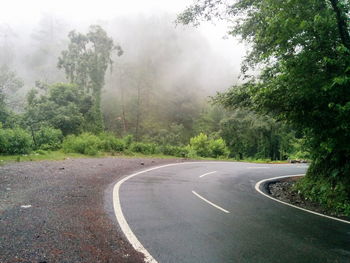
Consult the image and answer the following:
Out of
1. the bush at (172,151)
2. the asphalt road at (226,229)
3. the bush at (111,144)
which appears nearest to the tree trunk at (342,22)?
the asphalt road at (226,229)

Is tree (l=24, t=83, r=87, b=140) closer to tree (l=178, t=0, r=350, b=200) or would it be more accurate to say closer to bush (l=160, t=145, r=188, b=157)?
bush (l=160, t=145, r=188, b=157)

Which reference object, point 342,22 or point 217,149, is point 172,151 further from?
point 342,22

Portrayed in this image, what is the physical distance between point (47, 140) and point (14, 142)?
3.12m

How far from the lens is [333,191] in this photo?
802cm

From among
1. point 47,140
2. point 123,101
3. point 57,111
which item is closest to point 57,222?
point 47,140

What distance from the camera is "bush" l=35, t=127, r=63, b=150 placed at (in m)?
14.9

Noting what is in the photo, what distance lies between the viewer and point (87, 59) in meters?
38.9

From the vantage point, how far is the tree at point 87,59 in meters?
38.6

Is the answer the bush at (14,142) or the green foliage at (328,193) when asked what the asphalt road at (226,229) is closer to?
the green foliage at (328,193)

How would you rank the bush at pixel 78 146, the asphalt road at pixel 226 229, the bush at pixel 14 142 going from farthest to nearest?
the bush at pixel 78 146 < the bush at pixel 14 142 < the asphalt road at pixel 226 229

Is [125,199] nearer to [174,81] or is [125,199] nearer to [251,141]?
[251,141]

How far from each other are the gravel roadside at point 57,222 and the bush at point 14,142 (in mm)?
4817

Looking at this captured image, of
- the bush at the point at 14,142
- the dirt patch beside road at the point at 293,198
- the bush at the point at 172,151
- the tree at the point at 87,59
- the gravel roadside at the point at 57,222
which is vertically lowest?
the dirt patch beside road at the point at 293,198

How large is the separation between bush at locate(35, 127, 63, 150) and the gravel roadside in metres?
7.27
